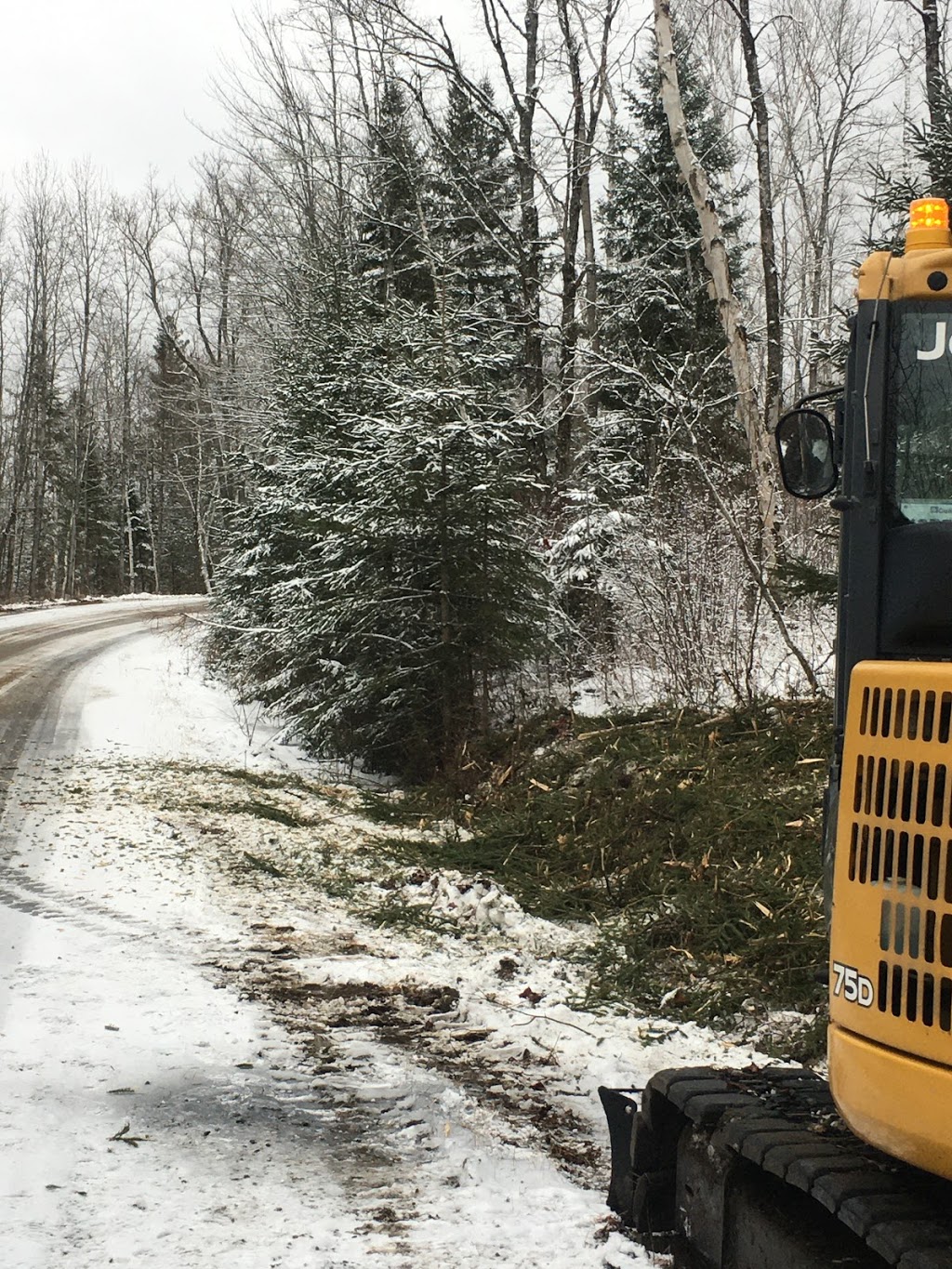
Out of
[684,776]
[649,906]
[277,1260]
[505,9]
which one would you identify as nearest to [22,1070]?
[277,1260]

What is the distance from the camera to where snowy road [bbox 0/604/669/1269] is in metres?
3.49

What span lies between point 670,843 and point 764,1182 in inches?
189

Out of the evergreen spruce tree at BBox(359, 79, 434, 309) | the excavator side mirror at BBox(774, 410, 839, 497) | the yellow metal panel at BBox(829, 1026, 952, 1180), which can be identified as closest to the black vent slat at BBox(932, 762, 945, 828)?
the yellow metal panel at BBox(829, 1026, 952, 1180)

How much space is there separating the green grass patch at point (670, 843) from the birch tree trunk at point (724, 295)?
7.09ft

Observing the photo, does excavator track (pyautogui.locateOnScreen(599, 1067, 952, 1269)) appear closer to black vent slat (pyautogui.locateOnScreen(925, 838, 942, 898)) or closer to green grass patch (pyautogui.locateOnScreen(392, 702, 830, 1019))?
black vent slat (pyautogui.locateOnScreen(925, 838, 942, 898))

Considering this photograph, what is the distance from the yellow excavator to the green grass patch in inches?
81.6

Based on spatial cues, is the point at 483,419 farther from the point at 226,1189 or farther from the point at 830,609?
the point at 226,1189

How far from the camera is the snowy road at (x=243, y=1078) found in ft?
11.5

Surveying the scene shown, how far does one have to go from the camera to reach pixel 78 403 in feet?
151

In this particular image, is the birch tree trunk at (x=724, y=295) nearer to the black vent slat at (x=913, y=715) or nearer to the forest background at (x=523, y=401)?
the forest background at (x=523, y=401)

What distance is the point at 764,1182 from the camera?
9.57ft

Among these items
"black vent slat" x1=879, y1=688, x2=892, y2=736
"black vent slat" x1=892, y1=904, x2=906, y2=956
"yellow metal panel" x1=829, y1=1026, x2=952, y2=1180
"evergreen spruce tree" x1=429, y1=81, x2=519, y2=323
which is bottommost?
"yellow metal panel" x1=829, y1=1026, x2=952, y2=1180

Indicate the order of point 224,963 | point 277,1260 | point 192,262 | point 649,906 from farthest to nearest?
point 192,262
point 649,906
point 224,963
point 277,1260

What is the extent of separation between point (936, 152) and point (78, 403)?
141 feet
